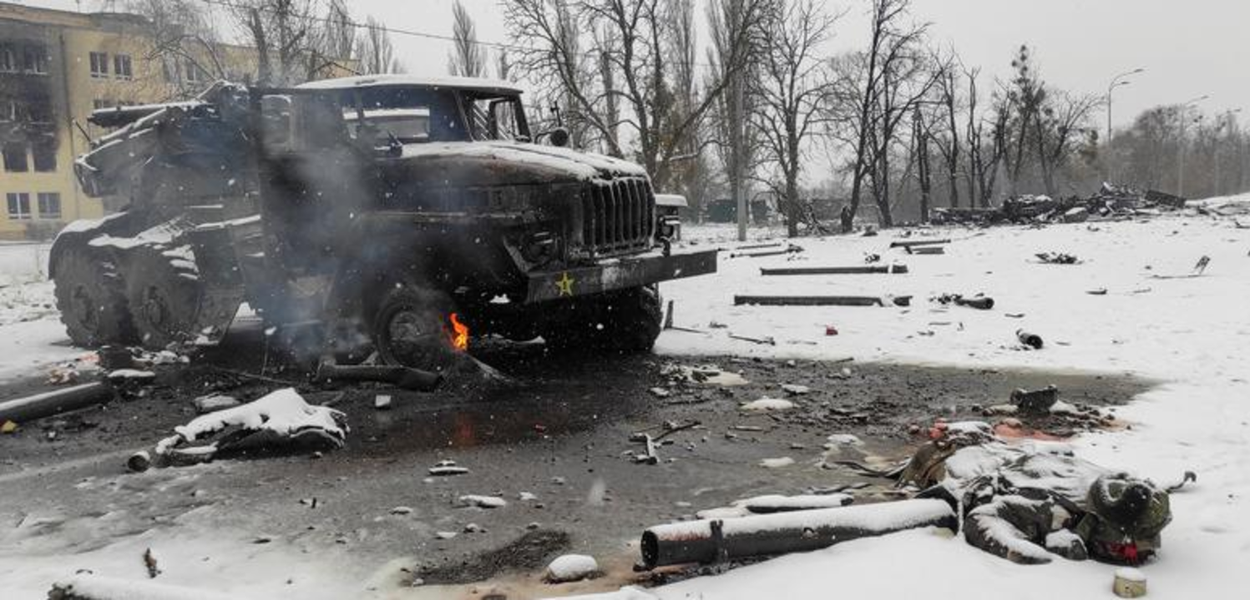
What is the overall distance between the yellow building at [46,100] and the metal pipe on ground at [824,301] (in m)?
38.7

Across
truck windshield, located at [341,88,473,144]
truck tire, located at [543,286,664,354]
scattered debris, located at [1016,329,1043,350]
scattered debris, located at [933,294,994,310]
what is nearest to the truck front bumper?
truck tire, located at [543,286,664,354]

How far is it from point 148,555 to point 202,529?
0.43m

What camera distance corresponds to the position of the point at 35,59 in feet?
146

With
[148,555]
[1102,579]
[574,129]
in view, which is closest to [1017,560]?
[1102,579]

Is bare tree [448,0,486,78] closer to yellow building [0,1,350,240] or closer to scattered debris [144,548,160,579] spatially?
yellow building [0,1,350,240]

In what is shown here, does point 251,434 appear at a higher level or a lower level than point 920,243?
lower

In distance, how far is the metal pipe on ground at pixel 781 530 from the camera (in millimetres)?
3514

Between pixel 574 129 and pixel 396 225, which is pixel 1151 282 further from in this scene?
pixel 574 129

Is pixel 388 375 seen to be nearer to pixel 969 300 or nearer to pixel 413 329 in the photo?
pixel 413 329

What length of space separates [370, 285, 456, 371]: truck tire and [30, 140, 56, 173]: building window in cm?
4791

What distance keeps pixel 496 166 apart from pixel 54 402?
3.87 meters

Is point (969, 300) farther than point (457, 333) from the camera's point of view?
Yes

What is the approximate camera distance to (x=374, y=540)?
407cm

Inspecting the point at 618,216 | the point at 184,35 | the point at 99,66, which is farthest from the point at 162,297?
the point at 99,66
